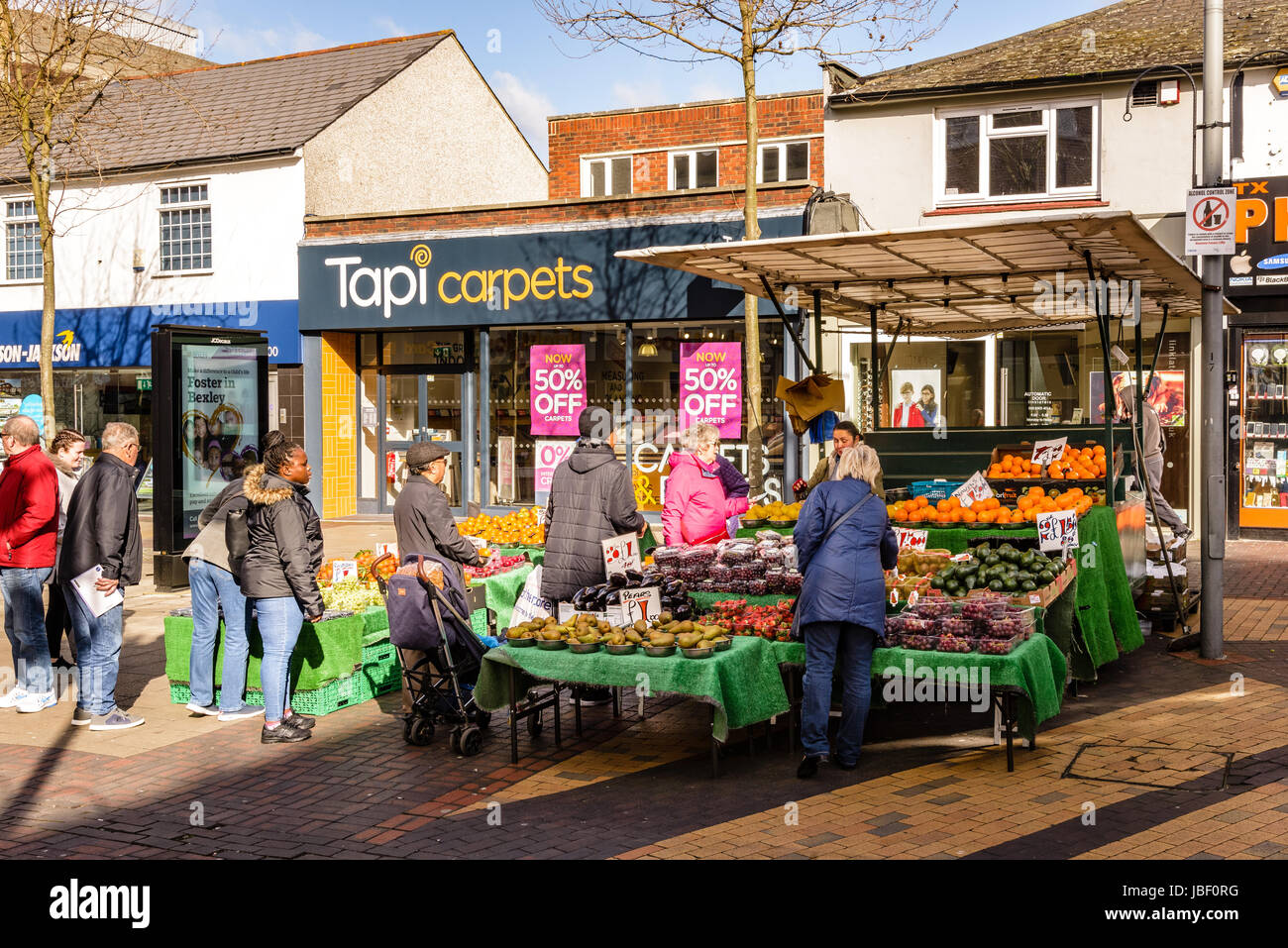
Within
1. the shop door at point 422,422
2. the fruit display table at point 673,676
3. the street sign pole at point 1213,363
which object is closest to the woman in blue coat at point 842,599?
the fruit display table at point 673,676

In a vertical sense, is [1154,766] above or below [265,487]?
below

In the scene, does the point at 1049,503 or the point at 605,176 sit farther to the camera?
the point at 605,176

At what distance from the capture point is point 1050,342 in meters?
16.8

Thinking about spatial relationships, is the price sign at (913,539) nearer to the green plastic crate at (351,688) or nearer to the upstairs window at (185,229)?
the green plastic crate at (351,688)

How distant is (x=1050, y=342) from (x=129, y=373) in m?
15.7

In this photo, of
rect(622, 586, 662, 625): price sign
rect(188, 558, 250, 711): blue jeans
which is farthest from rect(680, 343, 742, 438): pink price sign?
rect(188, 558, 250, 711): blue jeans

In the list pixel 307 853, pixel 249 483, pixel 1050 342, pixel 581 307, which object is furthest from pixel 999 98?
pixel 307 853

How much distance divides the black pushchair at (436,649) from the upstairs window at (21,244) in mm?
18263

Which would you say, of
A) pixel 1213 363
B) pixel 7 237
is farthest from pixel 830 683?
pixel 7 237

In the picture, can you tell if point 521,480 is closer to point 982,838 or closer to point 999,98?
point 999,98

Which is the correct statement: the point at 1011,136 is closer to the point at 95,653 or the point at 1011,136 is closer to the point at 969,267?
the point at 969,267

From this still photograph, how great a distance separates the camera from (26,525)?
7852 millimetres

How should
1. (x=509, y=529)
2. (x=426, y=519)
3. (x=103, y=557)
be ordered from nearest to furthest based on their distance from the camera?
(x=426, y=519) < (x=103, y=557) < (x=509, y=529)

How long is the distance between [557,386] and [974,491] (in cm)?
927
